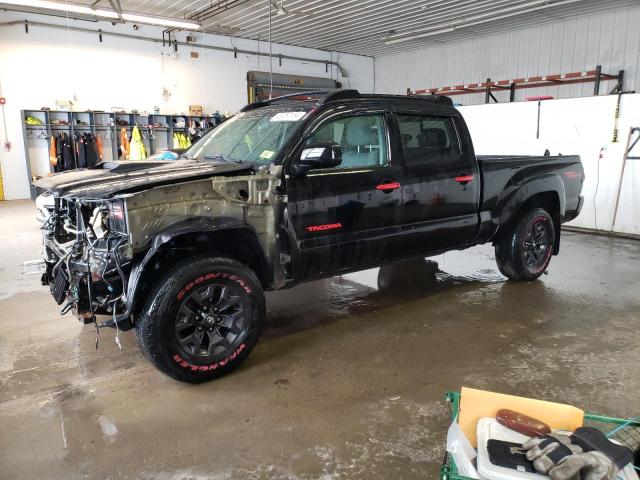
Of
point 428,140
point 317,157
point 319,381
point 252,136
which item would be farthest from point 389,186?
point 319,381

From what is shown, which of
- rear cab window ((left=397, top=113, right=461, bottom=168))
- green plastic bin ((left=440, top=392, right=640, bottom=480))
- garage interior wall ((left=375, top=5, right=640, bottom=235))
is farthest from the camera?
garage interior wall ((left=375, top=5, right=640, bottom=235))

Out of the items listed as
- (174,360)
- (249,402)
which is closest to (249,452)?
(249,402)

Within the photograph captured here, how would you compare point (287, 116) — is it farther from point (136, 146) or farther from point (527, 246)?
point (136, 146)

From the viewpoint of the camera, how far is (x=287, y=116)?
11.9 feet

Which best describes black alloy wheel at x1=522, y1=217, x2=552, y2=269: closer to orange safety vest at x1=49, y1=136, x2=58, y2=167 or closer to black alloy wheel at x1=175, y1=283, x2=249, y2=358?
black alloy wheel at x1=175, y1=283, x2=249, y2=358

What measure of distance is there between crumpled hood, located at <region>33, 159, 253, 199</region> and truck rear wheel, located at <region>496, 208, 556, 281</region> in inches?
117

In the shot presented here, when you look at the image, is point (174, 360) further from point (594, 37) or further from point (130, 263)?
point (594, 37)


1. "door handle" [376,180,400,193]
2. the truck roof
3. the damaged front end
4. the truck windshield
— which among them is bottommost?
the damaged front end

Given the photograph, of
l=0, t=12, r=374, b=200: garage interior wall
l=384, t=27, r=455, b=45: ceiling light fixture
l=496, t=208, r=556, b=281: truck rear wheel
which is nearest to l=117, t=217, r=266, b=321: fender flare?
l=496, t=208, r=556, b=281: truck rear wheel

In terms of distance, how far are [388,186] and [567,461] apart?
8.23ft

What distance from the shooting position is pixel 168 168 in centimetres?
325

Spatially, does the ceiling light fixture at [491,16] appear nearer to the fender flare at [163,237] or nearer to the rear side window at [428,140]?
the rear side window at [428,140]

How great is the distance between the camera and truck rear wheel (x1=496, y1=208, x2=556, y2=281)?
194 inches

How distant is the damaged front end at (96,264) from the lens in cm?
278
